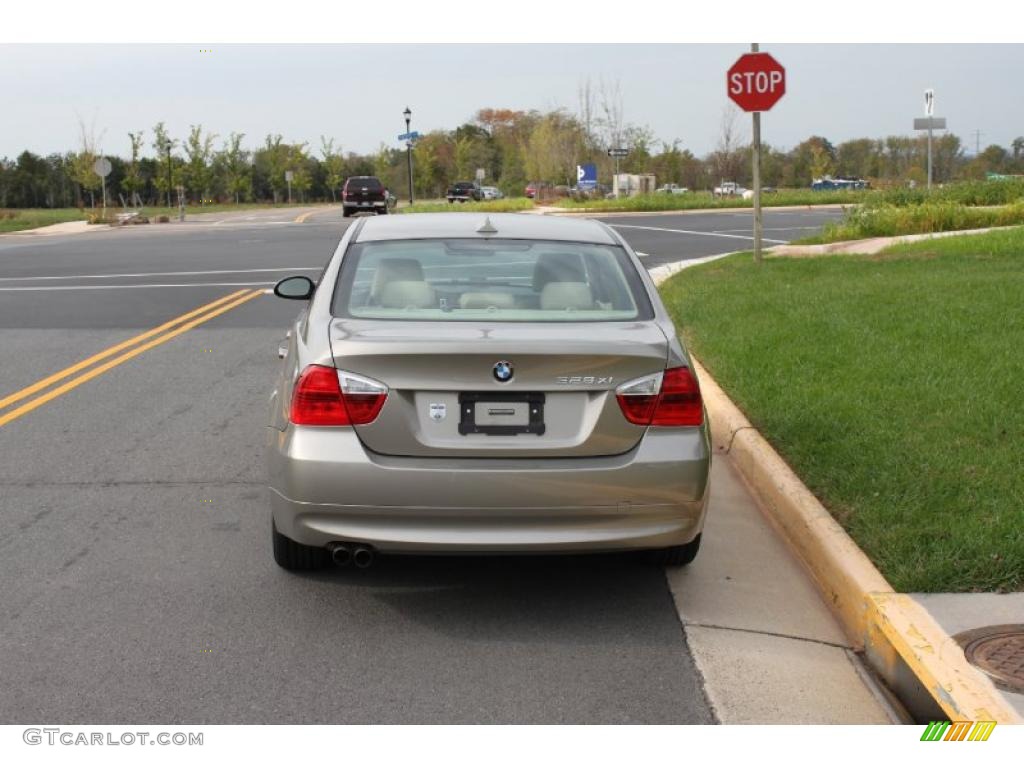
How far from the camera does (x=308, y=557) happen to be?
5.27m

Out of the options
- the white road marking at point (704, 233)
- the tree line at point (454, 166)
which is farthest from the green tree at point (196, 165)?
the white road marking at point (704, 233)

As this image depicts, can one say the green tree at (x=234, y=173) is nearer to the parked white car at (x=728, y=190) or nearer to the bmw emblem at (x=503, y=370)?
the parked white car at (x=728, y=190)

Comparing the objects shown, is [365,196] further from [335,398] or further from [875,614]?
[875,614]

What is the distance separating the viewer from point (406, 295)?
5336mm

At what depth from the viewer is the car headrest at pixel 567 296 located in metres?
5.37

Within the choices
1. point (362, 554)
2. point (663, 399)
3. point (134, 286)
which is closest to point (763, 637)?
point (663, 399)

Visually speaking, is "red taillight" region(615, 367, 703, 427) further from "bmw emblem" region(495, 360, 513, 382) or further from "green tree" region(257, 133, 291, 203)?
"green tree" region(257, 133, 291, 203)

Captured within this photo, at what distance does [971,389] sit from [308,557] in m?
4.45

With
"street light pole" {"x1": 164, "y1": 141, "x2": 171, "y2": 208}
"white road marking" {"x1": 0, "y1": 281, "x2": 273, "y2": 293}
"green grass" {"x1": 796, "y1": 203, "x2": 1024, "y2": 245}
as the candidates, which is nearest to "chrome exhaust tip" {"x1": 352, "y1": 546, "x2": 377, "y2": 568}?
"white road marking" {"x1": 0, "y1": 281, "x2": 273, "y2": 293}

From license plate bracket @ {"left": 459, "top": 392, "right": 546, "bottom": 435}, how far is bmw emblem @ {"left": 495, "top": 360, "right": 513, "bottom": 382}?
67 mm

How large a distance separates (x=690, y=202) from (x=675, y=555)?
137 ft

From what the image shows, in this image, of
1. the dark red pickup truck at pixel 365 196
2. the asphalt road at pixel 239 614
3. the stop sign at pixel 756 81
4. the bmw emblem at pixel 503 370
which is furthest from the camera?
the dark red pickup truck at pixel 365 196

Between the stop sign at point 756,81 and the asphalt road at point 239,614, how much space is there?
9.06 meters

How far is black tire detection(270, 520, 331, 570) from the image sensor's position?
522 cm
